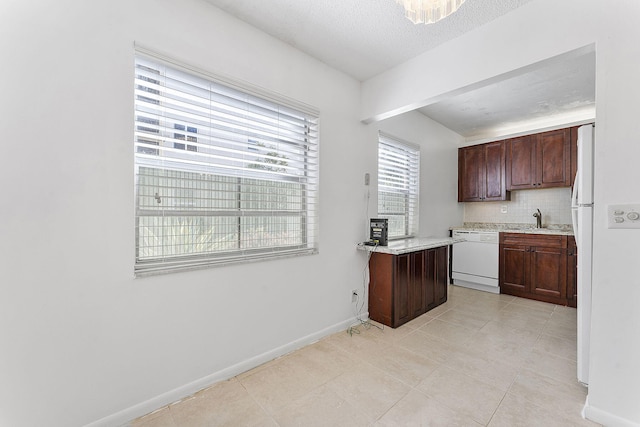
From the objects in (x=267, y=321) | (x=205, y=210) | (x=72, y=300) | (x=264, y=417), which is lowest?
(x=264, y=417)

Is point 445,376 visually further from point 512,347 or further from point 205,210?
point 205,210

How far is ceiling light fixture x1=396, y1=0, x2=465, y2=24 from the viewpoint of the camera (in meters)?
1.23

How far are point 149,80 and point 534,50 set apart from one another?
8.23 feet

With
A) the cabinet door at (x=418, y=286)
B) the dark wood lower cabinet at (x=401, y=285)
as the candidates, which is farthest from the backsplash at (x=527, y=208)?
the cabinet door at (x=418, y=286)

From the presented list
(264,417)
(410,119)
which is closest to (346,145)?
(410,119)

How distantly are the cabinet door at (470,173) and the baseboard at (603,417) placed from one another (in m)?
3.52

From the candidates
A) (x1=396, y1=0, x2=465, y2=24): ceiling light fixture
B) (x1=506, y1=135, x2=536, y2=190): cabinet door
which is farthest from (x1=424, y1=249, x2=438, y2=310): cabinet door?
(x1=396, y1=0, x2=465, y2=24): ceiling light fixture

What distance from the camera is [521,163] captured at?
4.21 metres

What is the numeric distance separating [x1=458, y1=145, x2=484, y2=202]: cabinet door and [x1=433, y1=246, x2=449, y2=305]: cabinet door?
5.64ft

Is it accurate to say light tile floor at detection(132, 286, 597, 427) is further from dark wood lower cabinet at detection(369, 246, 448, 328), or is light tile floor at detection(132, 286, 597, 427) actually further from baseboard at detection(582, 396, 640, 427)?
dark wood lower cabinet at detection(369, 246, 448, 328)

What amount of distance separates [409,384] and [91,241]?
7.16ft

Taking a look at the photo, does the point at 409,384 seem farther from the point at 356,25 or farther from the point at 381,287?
the point at 356,25

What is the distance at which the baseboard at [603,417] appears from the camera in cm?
152

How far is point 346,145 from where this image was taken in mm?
2840
